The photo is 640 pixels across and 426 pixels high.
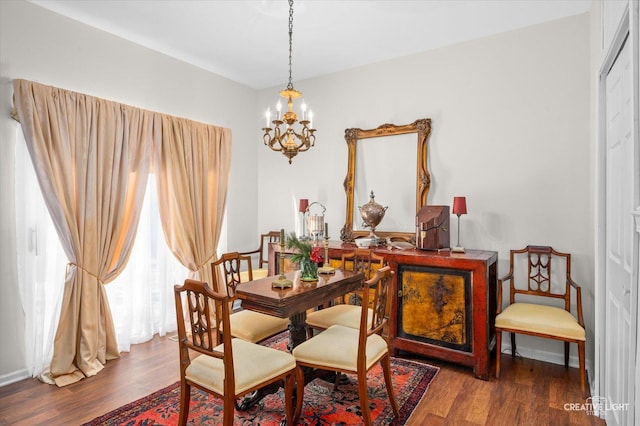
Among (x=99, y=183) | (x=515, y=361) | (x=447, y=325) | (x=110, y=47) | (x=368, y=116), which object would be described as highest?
(x=110, y=47)

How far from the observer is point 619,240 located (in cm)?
196

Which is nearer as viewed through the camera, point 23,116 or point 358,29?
point 23,116

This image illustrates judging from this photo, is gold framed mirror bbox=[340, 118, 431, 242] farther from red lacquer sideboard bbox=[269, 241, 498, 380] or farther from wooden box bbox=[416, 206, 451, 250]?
red lacquer sideboard bbox=[269, 241, 498, 380]

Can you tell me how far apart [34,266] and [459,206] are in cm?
367

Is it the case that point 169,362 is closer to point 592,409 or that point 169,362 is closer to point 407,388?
point 407,388

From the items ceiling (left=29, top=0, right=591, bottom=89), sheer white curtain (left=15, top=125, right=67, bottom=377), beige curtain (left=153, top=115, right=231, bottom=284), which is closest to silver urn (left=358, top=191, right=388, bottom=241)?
ceiling (left=29, top=0, right=591, bottom=89)

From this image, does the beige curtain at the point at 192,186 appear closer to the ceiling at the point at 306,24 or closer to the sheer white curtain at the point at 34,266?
the ceiling at the point at 306,24

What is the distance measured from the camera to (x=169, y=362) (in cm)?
328

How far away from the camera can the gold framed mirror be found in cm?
386

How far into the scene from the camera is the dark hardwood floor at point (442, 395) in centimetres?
238

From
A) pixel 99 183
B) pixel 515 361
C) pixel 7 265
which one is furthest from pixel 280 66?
pixel 515 361

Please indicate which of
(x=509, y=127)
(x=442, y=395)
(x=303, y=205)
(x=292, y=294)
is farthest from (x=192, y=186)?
(x=509, y=127)

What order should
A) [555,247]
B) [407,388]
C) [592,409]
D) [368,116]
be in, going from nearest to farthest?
[592,409] < [407,388] < [555,247] < [368,116]

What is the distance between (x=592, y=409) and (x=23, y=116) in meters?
4.60
